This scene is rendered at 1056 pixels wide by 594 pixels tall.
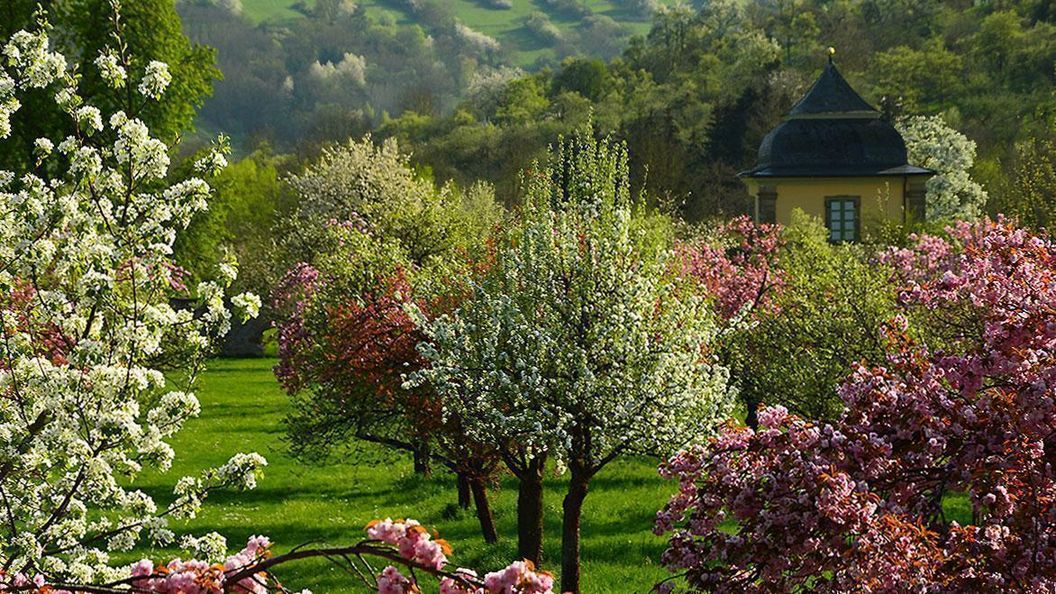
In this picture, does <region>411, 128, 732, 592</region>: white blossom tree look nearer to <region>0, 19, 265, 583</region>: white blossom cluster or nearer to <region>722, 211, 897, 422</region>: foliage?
<region>722, 211, 897, 422</region>: foliage

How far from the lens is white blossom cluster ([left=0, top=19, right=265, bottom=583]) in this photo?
8.12m

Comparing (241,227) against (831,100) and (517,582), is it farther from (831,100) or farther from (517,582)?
(517,582)

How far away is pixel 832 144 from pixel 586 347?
4383 centimetres

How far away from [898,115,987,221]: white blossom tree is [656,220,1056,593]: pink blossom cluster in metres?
53.0

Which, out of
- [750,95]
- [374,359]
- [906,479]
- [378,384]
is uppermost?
[750,95]

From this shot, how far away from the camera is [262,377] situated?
4878 centimetres

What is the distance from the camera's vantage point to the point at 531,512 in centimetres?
1728

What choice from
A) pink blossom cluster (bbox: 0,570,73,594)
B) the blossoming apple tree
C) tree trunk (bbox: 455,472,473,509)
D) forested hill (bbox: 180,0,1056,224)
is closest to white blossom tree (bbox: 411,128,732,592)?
the blossoming apple tree

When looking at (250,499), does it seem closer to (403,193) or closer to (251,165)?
(403,193)

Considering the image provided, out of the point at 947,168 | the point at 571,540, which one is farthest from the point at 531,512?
the point at 947,168

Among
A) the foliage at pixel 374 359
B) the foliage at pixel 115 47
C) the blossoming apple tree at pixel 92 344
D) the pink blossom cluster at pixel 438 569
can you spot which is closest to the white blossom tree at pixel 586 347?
the foliage at pixel 374 359

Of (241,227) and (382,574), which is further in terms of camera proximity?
(241,227)

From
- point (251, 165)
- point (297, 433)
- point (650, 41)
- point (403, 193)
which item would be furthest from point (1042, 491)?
A: point (650, 41)

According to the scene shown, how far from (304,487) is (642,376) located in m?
14.0
